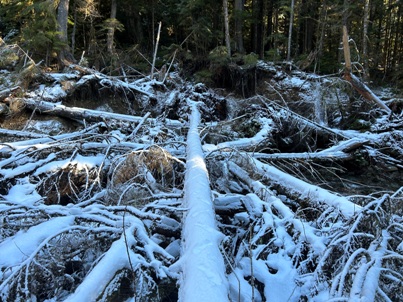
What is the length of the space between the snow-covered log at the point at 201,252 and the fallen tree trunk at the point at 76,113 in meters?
4.70

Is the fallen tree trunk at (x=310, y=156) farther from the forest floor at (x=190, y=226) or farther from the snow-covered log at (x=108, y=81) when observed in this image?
the snow-covered log at (x=108, y=81)

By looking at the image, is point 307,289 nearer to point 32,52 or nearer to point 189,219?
point 189,219

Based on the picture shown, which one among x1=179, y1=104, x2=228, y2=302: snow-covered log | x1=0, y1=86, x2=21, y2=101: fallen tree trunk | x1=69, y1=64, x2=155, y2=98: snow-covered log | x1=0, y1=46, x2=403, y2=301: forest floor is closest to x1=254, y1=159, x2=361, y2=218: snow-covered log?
x1=0, y1=46, x2=403, y2=301: forest floor

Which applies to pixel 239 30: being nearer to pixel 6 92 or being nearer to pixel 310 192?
pixel 6 92

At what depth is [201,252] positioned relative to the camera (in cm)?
186

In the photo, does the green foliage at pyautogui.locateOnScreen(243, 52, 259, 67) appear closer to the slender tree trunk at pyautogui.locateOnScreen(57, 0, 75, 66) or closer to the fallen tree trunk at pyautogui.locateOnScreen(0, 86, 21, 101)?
the slender tree trunk at pyautogui.locateOnScreen(57, 0, 75, 66)

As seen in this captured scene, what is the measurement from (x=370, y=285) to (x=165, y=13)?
20.0 meters

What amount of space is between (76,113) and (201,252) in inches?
266

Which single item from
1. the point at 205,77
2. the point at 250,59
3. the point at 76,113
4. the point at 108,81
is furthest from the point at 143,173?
the point at 250,59

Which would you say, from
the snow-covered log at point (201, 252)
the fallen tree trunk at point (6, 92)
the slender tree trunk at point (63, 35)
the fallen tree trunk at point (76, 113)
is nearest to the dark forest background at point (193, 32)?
the slender tree trunk at point (63, 35)

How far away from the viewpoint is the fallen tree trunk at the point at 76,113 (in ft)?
23.8

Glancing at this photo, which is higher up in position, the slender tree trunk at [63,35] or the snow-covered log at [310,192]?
the slender tree trunk at [63,35]

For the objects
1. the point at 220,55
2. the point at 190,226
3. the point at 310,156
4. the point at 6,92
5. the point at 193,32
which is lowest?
the point at 310,156

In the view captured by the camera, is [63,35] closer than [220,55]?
Yes
